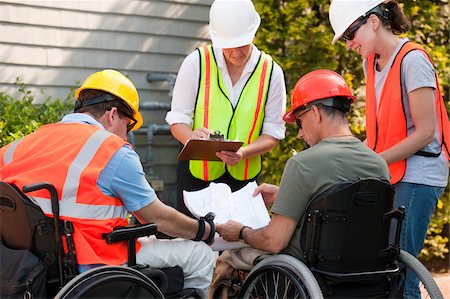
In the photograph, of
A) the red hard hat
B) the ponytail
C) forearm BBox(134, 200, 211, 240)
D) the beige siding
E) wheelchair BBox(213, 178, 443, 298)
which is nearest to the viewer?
wheelchair BBox(213, 178, 443, 298)

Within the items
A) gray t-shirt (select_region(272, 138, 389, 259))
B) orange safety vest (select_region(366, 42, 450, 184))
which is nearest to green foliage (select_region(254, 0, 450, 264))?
orange safety vest (select_region(366, 42, 450, 184))

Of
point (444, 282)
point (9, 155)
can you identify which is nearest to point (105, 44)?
point (444, 282)

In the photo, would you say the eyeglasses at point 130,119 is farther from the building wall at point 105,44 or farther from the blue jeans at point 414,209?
→ the building wall at point 105,44

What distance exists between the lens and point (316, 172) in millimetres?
2949

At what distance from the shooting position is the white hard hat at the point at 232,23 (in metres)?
3.98

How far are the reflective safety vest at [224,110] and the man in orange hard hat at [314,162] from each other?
86 cm

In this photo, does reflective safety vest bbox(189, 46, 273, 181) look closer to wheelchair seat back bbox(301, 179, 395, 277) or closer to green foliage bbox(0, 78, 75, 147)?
wheelchair seat back bbox(301, 179, 395, 277)

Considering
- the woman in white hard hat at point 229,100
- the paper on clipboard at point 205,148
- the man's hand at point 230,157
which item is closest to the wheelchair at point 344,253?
the paper on clipboard at point 205,148

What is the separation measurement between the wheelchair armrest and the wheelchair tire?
3.52ft

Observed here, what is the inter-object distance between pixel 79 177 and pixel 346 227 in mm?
1043

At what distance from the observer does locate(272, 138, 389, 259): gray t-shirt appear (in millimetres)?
2945

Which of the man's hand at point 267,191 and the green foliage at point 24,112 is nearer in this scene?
the man's hand at point 267,191

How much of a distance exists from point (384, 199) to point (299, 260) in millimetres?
418

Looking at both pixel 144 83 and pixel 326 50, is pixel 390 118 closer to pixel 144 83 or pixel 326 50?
pixel 326 50
